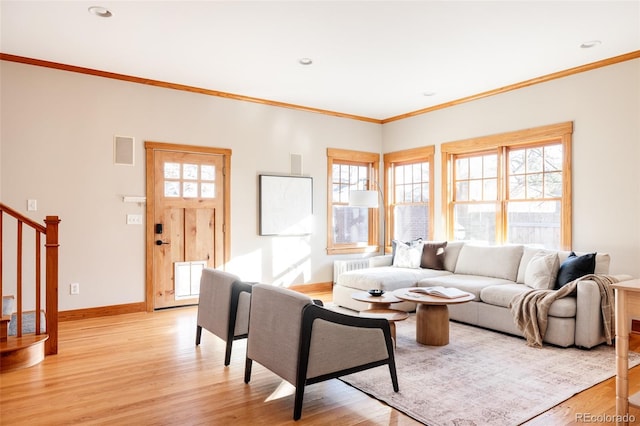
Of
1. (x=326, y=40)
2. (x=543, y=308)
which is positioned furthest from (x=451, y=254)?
(x=326, y=40)

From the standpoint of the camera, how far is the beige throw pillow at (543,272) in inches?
168

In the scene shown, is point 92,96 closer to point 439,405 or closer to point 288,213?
point 288,213

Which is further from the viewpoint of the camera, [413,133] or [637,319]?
[413,133]

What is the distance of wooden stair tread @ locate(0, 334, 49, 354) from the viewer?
3.34 meters

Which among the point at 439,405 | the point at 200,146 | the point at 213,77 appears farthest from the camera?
the point at 200,146

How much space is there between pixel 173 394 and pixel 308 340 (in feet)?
3.77

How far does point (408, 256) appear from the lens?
598cm

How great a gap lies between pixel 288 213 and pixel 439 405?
4201 millimetres

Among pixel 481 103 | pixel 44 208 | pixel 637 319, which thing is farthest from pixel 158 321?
pixel 481 103

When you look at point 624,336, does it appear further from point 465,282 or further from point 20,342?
point 20,342

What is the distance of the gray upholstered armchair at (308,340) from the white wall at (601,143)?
3342 millimetres

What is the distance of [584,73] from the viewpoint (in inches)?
191

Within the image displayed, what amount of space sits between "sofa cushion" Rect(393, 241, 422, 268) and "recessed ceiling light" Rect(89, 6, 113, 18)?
450 centimetres

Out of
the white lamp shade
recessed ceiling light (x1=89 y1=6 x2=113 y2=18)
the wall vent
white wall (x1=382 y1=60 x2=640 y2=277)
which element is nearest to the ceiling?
recessed ceiling light (x1=89 y1=6 x2=113 y2=18)
